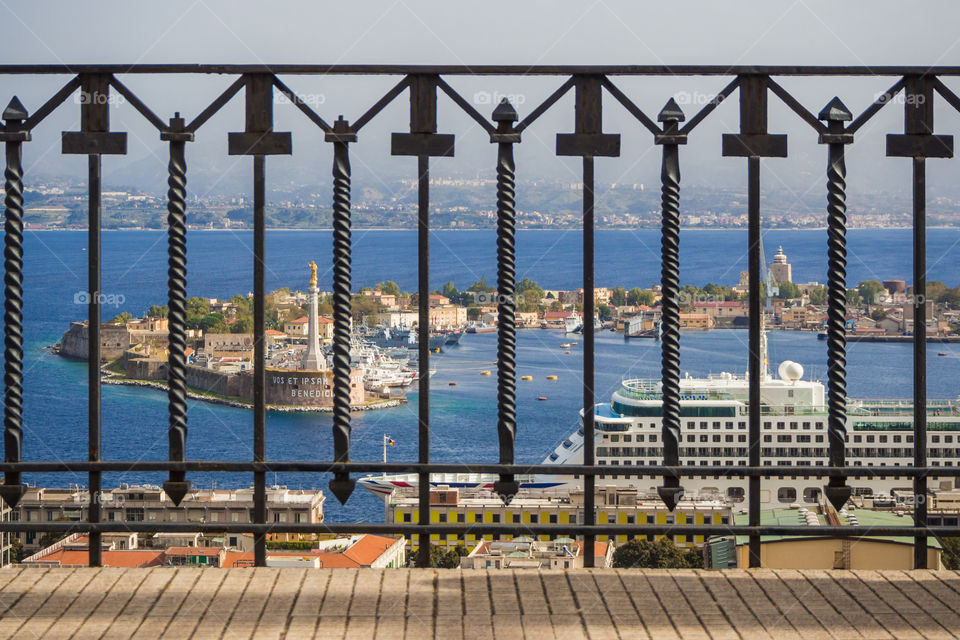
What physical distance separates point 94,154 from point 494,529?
1423 millimetres

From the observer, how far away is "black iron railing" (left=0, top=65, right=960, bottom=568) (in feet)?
9.36

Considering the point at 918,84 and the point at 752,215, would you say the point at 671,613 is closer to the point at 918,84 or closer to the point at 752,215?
the point at 752,215

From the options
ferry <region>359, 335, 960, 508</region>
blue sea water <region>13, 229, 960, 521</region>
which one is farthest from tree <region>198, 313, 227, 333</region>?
ferry <region>359, 335, 960, 508</region>

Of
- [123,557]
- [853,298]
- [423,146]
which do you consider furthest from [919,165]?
[853,298]

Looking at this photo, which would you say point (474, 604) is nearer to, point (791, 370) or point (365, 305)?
point (791, 370)

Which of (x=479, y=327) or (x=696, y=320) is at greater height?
(x=696, y=320)

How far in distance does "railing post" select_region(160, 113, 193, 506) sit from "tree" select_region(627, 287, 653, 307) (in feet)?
105

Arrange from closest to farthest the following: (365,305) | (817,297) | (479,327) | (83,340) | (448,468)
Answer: (448,468)
(817,297)
(83,340)
(365,305)
(479,327)

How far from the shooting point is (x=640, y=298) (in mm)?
35406

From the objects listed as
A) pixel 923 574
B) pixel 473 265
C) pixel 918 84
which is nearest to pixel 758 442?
pixel 923 574

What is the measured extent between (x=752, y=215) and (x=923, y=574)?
1.04m

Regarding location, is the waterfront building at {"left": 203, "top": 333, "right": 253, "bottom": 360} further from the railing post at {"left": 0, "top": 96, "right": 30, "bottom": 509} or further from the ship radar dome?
the railing post at {"left": 0, "top": 96, "right": 30, "bottom": 509}

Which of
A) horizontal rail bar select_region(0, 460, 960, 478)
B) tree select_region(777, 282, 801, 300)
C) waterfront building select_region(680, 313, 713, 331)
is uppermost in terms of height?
tree select_region(777, 282, 801, 300)

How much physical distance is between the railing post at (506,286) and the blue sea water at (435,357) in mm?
27187
